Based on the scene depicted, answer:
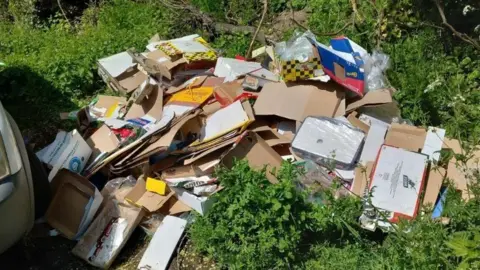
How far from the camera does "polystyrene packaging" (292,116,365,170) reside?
13.1ft

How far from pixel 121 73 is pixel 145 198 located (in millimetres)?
1477

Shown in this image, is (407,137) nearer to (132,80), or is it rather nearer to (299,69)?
(299,69)

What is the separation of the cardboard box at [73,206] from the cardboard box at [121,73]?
1235mm

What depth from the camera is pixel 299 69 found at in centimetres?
429

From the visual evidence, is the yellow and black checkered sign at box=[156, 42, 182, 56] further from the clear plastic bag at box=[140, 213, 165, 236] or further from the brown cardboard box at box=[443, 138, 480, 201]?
the brown cardboard box at box=[443, 138, 480, 201]

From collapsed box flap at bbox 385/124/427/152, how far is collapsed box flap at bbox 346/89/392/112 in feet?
0.74

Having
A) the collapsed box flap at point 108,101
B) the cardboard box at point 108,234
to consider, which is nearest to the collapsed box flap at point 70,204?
the cardboard box at point 108,234

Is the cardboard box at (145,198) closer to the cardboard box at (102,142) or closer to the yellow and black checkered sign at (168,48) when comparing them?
the cardboard box at (102,142)

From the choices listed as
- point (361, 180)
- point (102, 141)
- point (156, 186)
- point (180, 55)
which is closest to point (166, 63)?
point (180, 55)

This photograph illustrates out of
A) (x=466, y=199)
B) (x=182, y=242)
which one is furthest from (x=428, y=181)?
(x=182, y=242)

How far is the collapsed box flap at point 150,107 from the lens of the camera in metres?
4.57

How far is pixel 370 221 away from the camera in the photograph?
3580 mm

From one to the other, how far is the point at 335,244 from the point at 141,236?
4.18 feet

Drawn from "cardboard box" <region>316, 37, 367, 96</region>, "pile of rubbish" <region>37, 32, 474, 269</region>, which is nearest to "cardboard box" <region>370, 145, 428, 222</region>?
"pile of rubbish" <region>37, 32, 474, 269</region>
